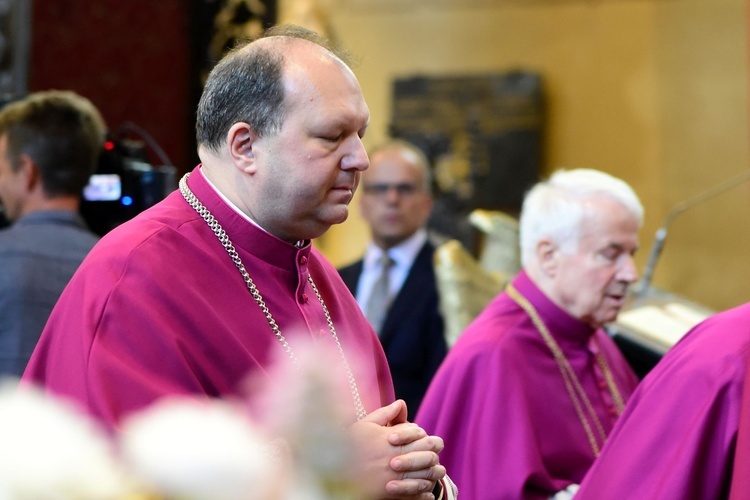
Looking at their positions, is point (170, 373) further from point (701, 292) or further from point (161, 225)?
point (701, 292)

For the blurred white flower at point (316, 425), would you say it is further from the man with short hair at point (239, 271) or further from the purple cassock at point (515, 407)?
the purple cassock at point (515, 407)

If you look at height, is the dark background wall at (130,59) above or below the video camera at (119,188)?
above

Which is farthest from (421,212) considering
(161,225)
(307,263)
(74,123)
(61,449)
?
(61,449)

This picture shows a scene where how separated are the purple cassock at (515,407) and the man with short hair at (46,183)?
46.1 inches

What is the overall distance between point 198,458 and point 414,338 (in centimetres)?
390

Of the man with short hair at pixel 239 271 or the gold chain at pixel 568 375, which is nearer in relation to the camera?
the man with short hair at pixel 239 271

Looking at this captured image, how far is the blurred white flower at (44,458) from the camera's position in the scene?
839mm

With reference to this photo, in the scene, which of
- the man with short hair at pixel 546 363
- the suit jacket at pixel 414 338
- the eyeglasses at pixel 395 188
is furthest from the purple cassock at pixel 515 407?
the eyeglasses at pixel 395 188

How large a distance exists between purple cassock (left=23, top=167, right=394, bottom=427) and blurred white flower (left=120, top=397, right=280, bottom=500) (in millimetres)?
968

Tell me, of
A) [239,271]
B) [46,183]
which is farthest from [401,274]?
[239,271]

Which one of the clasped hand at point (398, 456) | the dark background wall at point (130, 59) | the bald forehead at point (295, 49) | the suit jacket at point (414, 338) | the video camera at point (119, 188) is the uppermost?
the bald forehead at point (295, 49)

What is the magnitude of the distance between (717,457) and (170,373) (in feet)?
3.82

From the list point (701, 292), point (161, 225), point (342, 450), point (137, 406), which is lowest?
point (701, 292)

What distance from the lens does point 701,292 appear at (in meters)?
8.31
